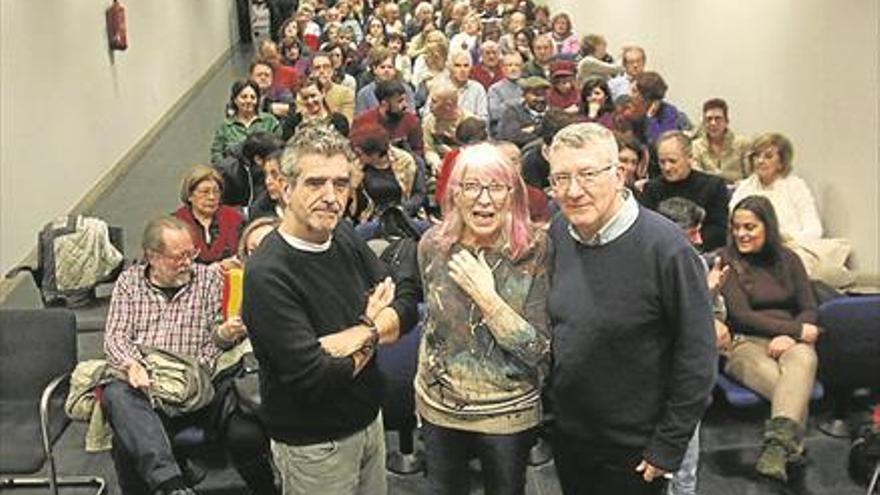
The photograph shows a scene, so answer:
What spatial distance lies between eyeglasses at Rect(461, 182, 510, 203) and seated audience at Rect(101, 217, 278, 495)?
4.78 feet

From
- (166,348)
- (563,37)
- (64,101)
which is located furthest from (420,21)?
(166,348)

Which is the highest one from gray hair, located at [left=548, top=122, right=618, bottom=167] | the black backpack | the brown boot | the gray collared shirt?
gray hair, located at [left=548, top=122, right=618, bottom=167]

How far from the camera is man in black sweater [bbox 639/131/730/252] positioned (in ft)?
15.6

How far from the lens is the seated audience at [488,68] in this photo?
835cm

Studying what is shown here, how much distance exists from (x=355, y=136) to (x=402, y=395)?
8.48ft

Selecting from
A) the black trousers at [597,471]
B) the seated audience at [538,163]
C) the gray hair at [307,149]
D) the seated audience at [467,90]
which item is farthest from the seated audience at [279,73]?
the black trousers at [597,471]

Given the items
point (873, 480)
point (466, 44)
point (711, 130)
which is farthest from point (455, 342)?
point (466, 44)

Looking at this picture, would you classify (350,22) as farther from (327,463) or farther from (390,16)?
(327,463)

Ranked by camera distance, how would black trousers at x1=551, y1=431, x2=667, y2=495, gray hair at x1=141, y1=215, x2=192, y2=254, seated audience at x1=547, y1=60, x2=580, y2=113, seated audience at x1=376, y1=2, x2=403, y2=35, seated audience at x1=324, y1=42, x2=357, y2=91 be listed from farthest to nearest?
seated audience at x1=376, y1=2, x2=403, y2=35 < seated audience at x1=324, y1=42, x2=357, y2=91 < seated audience at x1=547, y1=60, x2=580, y2=113 < gray hair at x1=141, y1=215, x2=192, y2=254 < black trousers at x1=551, y1=431, x2=667, y2=495

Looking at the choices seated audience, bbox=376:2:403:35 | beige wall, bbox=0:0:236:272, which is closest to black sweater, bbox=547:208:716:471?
beige wall, bbox=0:0:236:272

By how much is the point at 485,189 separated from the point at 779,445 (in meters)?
2.02

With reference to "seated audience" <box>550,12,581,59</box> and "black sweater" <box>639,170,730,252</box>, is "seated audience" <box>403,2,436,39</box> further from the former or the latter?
"black sweater" <box>639,170,730,252</box>

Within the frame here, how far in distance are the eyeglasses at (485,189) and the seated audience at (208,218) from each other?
2503mm

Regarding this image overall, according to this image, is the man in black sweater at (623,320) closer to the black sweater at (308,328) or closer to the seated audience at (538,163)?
the black sweater at (308,328)
